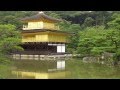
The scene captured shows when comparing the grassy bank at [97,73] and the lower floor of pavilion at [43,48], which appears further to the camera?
the lower floor of pavilion at [43,48]

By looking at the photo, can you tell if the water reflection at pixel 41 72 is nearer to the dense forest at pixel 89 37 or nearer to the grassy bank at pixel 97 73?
the grassy bank at pixel 97 73

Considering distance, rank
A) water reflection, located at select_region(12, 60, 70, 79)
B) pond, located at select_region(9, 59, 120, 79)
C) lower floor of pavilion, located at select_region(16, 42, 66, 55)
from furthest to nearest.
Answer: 1. lower floor of pavilion, located at select_region(16, 42, 66, 55)
2. water reflection, located at select_region(12, 60, 70, 79)
3. pond, located at select_region(9, 59, 120, 79)

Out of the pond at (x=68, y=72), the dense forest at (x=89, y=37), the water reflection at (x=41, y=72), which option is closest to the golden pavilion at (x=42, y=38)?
the dense forest at (x=89, y=37)

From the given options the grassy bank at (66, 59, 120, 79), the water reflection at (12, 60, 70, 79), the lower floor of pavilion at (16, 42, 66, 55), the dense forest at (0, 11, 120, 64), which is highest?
the dense forest at (0, 11, 120, 64)

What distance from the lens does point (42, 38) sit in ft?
86.7

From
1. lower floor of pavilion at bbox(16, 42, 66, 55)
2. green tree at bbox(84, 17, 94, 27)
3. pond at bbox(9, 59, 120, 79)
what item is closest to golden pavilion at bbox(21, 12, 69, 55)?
lower floor of pavilion at bbox(16, 42, 66, 55)

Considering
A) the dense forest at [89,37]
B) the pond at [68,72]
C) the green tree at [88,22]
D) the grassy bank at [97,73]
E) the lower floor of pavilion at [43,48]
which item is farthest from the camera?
the green tree at [88,22]

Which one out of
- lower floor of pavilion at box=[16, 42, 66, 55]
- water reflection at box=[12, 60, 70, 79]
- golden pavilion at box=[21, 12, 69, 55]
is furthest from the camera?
golden pavilion at box=[21, 12, 69, 55]

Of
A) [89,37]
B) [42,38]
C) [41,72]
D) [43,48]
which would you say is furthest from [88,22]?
[41,72]

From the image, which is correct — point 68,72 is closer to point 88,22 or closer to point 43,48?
point 43,48

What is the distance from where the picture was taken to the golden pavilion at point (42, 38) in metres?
26.2

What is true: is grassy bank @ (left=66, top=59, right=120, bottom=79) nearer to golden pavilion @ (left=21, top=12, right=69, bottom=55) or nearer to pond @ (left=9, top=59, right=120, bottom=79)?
pond @ (left=9, top=59, right=120, bottom=79)

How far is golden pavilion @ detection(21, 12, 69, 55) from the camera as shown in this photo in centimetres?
2615
